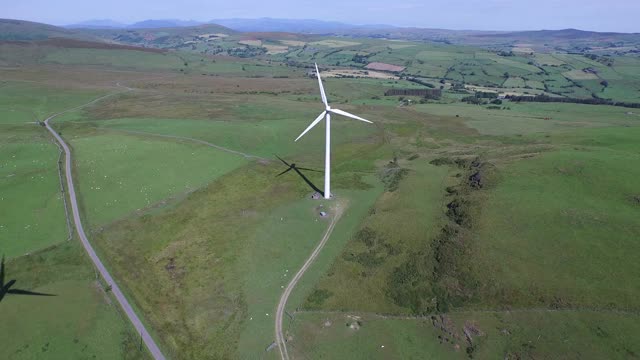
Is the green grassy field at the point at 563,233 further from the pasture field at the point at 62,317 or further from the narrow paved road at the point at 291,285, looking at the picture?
the pasture field at the point at 62,317

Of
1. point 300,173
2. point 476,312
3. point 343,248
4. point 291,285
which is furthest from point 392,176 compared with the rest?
point 476,312

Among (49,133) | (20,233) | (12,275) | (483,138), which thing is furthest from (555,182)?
(49,133)

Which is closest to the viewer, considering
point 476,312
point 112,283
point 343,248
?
point 476,312

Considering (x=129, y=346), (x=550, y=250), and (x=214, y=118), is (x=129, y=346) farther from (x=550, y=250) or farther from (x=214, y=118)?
(x=214, y=118)

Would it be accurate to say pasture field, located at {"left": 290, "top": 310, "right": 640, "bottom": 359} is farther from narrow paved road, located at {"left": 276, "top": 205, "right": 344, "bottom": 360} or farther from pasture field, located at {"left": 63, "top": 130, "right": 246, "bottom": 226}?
pasture field, located at {"left": 63, "top": 130, "right": 246, "bottom": 226}

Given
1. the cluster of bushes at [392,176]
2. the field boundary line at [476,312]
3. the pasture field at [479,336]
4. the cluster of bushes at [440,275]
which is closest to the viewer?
the pasture field at [479,336]

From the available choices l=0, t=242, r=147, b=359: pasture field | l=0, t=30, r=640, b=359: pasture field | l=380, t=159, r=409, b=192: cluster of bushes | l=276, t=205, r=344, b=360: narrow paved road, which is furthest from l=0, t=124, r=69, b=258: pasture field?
l=380, t=159, r=409, b=192: cluster of bushes

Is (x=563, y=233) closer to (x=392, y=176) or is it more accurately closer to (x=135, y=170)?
(x=392, y=176)

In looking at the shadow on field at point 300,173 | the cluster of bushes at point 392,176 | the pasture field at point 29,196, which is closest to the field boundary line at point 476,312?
the shadow on field at point 300,173
